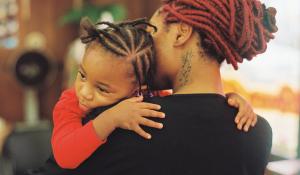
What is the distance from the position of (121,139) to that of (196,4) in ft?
1.05

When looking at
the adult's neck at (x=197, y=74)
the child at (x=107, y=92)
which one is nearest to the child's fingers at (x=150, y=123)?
the child at (x=107, y=92)

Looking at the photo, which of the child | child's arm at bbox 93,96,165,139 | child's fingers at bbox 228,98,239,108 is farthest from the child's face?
child's fingers at bbox 228,98,239,108

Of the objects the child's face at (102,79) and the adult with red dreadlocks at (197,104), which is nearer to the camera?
the adult with red dreadlocks at (197,104)

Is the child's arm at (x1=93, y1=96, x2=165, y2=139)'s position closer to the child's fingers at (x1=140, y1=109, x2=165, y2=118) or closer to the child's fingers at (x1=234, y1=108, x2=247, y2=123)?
the child's fingers at (x1=140, y1=109, x2=165, y2=118)

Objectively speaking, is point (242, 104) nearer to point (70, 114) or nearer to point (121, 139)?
point (121, 139)

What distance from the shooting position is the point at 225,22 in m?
0.91

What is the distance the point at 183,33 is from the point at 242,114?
215 millimetres

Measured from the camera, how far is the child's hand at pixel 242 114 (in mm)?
915

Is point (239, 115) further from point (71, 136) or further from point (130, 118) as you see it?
point (71, 136)

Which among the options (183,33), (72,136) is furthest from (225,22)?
(72,136)

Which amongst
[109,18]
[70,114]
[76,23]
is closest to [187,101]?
[70,114]

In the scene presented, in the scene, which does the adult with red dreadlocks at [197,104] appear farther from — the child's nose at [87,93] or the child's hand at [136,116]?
the child's nose at [87,93]

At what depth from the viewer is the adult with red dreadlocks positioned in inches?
33.6

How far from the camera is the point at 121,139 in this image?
0.86m
